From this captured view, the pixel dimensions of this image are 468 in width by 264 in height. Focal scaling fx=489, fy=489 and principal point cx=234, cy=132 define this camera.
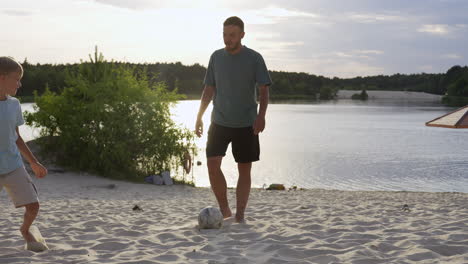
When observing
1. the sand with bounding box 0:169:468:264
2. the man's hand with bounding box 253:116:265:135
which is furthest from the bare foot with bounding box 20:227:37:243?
the man's hand with bounding box 253:116:265:135

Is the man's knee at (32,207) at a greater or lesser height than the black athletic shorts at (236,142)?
lesser

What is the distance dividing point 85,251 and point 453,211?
5098 millimetres

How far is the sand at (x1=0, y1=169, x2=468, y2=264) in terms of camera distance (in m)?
4.18

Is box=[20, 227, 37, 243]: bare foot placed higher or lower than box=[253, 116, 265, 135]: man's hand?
lower

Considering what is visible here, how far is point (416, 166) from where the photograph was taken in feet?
75.9

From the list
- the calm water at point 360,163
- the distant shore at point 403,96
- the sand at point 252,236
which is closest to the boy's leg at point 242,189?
the sand at point 252,236

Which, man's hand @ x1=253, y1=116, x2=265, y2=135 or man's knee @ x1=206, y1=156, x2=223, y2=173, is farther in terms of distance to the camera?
man's knee @ x1=206, y1=156, x2=223, y2=173

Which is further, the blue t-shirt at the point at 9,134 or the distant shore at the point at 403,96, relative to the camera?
the distant shore at the point at 403,96

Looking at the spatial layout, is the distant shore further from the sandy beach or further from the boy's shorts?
the boy's shorts

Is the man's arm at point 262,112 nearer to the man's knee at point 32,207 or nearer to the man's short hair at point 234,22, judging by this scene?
the man's short hair at point 234,22

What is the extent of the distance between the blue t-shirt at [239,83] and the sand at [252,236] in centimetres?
122

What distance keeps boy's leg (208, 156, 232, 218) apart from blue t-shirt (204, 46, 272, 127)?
1.52ft

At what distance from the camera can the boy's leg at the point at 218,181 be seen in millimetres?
5557

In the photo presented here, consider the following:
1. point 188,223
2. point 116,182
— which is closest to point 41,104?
point 116,182
